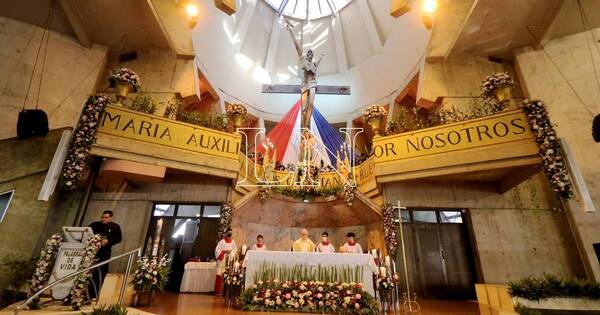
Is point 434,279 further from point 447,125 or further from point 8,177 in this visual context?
point 8,177

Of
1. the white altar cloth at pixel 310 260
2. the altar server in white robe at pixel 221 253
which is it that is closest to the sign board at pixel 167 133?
the altar server in white robe at pixel 221 253

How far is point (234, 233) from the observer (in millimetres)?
9242

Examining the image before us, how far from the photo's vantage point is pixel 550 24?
8539mm

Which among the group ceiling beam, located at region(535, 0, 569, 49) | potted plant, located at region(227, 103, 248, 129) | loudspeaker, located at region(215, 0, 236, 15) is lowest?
potted plant, located at region(227, 103, 248, 129)

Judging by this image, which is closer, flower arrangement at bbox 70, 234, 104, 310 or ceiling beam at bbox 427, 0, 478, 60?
flower arrangement at bbox 70, 234, 104, 310

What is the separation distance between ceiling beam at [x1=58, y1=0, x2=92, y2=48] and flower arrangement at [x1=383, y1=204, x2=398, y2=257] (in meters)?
10.7

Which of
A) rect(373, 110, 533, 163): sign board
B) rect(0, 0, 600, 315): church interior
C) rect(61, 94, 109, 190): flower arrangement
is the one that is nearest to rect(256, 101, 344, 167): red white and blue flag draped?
rect(0, 0, 600, 315): church interior

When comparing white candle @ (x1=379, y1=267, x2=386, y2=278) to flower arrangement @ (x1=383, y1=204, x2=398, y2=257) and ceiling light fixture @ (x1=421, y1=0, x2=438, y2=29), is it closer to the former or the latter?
flower arrangement @ (x1=383, y1=204, x2=398, y2=257)

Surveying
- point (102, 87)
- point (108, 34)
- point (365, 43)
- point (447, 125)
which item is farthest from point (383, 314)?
point (365, 43)

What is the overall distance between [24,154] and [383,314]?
9.10 m

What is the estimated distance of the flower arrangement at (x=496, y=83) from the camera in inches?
303

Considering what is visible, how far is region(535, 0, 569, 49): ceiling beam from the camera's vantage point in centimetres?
822

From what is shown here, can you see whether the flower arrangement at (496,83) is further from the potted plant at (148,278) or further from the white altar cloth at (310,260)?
the potted plant at (148,278)

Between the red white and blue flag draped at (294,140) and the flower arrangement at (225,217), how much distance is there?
3.65 metres
